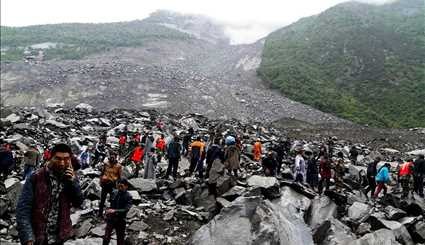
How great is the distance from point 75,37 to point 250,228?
82838mm

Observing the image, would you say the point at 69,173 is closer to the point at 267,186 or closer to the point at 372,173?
the point at 267,186

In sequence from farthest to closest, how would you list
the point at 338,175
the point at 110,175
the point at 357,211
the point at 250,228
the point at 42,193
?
the point at 338,175 < the point at 357,211 < the point at 110,175 < the point at 250,228 < the point at 42,193

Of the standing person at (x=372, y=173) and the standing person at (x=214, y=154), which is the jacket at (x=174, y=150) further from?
the standing person at (x=372, y=173)

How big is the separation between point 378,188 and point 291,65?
50.5 m

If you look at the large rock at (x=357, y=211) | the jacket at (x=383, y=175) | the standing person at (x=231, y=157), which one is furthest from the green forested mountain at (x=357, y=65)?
the large rock at (x=357, y=211)

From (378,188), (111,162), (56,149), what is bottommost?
(378,188)

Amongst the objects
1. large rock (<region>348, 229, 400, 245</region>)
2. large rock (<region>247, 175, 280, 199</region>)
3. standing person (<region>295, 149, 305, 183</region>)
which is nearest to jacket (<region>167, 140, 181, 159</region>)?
large rock (<region>247, 175, 280, 199</region>)

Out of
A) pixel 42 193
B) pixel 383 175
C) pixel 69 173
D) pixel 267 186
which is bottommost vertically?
pixel 383 175

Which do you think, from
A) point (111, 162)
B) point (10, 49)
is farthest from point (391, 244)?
point (10, 49)

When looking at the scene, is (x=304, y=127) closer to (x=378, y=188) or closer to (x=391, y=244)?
(x=378, y=188)

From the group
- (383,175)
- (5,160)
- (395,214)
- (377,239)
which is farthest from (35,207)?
(383,175)

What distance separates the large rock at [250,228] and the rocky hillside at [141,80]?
29.7 meters

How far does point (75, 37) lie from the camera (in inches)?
3361

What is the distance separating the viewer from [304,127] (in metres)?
38.8
